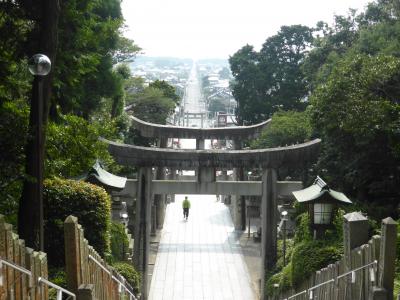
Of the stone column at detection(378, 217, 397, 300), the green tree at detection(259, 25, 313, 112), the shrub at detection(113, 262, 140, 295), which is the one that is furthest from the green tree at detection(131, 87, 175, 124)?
the stone column at detection(378, 217, 397, 300)

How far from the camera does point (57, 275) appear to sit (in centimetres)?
1216

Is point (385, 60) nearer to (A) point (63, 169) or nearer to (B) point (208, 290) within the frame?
(B) point (208, 290)

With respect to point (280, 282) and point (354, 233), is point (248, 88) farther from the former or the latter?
point (354, 233)

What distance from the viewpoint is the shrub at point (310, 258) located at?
1454 cm

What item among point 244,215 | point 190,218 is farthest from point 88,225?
point 190,218

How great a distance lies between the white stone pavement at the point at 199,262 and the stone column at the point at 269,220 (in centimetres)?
124

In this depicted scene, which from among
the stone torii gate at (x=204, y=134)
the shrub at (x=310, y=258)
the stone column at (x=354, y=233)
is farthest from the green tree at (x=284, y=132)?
the stone column at (x=354, y=233)

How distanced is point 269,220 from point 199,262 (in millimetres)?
5006

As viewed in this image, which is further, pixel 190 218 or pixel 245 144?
pixel 245 144

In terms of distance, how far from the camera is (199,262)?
2711cm

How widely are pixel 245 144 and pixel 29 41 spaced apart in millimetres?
34947

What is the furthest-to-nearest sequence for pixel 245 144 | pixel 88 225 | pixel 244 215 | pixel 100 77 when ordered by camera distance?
pixel 245 144
pixel 244 215
pixel 100 77
pixel 88 225

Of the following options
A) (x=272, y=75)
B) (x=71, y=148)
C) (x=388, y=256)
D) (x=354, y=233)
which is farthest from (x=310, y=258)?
(x=272, y=75)

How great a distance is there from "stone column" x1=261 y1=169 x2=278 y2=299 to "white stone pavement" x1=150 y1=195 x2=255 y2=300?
124 cm
